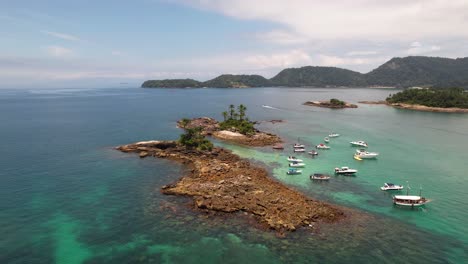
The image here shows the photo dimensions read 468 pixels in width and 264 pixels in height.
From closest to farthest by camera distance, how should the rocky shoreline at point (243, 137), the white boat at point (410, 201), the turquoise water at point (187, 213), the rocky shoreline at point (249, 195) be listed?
1. the turquoise water at point (187, 213)
2. the rocky shoreline at point (249, 195)
3. the white boat at point (410, 201)
4. the rocky shoreline at point (243, 137)

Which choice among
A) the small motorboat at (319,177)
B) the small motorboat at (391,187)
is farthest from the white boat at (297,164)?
the small motorboat at (391,187)

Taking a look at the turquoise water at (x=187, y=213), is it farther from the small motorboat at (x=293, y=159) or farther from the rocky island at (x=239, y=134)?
the rocky island at (x=239, y=134)

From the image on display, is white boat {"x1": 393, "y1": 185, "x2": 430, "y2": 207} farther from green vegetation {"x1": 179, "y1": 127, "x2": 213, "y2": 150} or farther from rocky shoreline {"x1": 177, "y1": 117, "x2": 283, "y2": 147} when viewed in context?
green vegetation {"x1": 179, "y1": 127, "x2": 213, "y2": 150}

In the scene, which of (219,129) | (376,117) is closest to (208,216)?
(219,129)

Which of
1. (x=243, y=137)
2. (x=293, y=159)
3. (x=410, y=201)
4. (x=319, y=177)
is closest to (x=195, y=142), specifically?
(x=243, y=137)

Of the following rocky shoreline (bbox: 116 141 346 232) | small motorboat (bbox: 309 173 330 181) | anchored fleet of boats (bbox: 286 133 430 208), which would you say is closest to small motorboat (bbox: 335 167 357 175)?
anchored fleet of boats (bbox: 286 133 430 208)

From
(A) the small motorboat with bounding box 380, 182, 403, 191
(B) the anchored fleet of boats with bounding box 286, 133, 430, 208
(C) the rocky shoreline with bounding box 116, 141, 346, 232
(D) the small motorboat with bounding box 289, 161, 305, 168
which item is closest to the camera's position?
(C) the rocky shoreline with bounding box 116, 141, 346, 232

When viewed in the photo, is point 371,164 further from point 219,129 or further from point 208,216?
point 219,129

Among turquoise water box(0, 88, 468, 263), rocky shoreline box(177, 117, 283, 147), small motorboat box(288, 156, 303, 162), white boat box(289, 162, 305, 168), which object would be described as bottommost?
turquoise water box(0, 88, 468, 263)

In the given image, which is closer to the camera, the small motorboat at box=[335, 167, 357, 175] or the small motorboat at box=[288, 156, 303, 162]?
the small motorboat at box=[335, 167, 357, 175]
